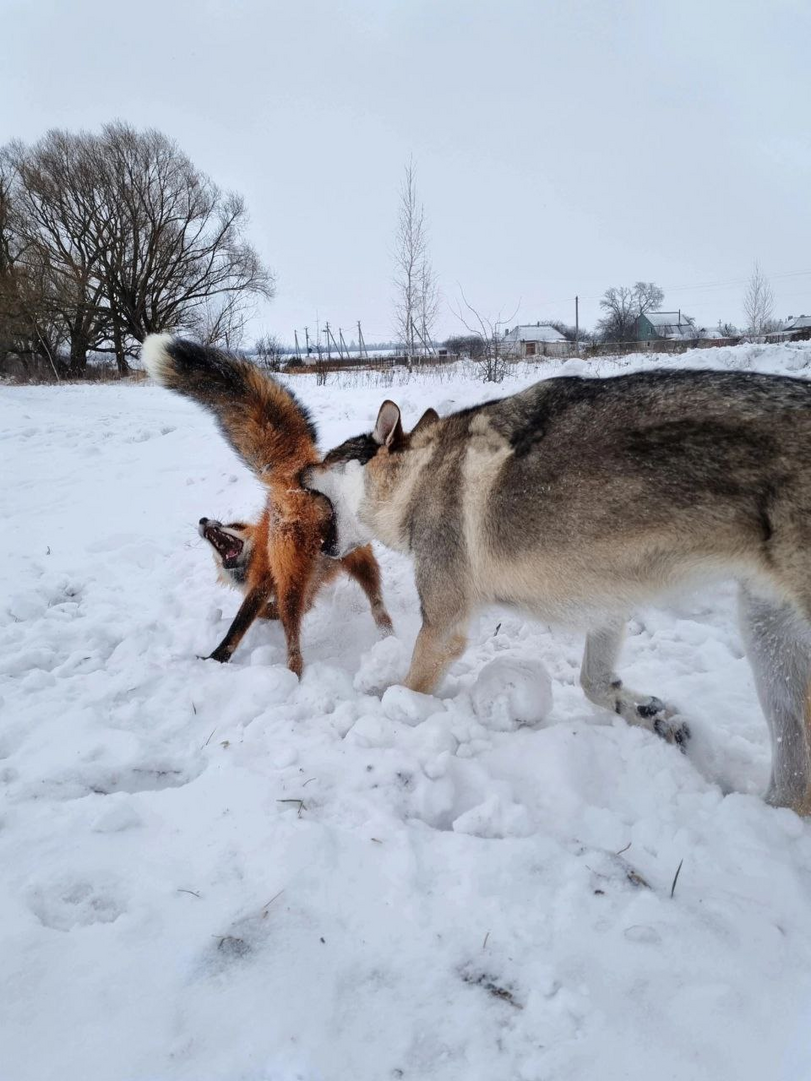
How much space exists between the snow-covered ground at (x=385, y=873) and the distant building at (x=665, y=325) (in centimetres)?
6259

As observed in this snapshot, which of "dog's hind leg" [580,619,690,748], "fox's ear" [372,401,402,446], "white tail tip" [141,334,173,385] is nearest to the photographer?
"dog's hind leg" [580,619,690,748]

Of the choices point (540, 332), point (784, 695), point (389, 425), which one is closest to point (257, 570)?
point (389, 425)

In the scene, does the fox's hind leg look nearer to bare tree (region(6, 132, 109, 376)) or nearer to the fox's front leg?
the fox's front leg

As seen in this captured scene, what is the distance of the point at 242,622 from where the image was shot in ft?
12.3

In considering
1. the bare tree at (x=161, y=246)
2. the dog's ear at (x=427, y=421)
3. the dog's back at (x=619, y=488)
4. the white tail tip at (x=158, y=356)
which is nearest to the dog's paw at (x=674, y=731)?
the dog's back at (x=619, y=488)

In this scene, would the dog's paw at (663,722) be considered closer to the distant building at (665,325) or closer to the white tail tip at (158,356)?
the white tail tip at (158,356)

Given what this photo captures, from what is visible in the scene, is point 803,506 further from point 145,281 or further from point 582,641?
point 145,281

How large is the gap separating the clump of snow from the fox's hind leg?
123 centimetres

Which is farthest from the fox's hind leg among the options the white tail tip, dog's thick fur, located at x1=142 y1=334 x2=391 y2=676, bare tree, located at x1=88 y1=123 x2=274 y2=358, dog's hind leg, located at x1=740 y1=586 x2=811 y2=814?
bare tree, located at x1=88 y1=123 x2=274 y2=358

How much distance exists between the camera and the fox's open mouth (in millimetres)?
4191

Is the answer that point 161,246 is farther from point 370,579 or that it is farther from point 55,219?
point 370,579

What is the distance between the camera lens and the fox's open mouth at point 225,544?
13.8 ft

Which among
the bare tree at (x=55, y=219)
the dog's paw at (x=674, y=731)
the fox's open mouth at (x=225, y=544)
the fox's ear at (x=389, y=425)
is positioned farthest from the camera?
the bare tree at (x=55, y=219)

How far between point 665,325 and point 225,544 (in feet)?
243
